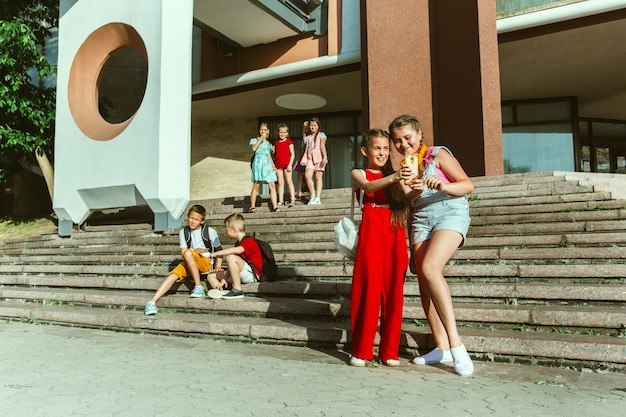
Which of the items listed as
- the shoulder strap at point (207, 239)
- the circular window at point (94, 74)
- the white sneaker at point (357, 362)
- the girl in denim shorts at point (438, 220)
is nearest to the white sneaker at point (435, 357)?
the girl in denim shorts at point (438, 220)

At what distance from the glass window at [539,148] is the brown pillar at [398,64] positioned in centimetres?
500

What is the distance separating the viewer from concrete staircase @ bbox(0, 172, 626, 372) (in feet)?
13.1

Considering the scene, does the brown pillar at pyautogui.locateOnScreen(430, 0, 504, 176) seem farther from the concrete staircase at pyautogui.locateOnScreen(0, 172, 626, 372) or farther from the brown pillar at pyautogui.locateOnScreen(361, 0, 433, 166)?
the concrete staircase at pyautogui.locateOnScreen(0, 172, 626, 372)

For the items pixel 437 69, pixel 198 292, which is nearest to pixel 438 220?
pixel 198 292

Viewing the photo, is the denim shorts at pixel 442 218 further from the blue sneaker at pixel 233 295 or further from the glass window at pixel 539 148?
the glass window at pixel 539 148

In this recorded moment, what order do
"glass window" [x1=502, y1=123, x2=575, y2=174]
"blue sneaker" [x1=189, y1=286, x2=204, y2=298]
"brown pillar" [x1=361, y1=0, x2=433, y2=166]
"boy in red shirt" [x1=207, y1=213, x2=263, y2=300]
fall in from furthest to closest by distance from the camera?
"glass window" [x1=502, y1=123, x2=575, y2=174], "brown pillar" [x1=361, y1=0, x2=433, y2=166], "blue sneaker" [x1=189, y1=286, x2=204, y2=298], "boy in red shirt" [x1=207, y1=213, x2=263, y2=300]

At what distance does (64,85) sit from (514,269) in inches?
432

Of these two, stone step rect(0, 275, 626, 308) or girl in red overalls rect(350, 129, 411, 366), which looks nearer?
girl in red overalls rect(350, 129, 411, 366)

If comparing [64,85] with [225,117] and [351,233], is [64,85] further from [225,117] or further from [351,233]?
[351,233]

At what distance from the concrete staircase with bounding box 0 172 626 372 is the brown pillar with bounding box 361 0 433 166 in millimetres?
3551

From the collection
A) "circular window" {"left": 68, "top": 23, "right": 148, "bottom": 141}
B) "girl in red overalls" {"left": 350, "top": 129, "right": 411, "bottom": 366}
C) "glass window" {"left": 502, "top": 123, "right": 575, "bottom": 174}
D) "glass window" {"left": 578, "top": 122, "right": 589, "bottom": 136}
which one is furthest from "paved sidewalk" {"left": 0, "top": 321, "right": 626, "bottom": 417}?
"glass window" {"left": 578, "top": 122, "right": 589, "bottom": 136}

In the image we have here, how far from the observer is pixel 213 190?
18156 mm

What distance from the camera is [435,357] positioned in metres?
3.72

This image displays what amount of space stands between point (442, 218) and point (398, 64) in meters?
9.23
